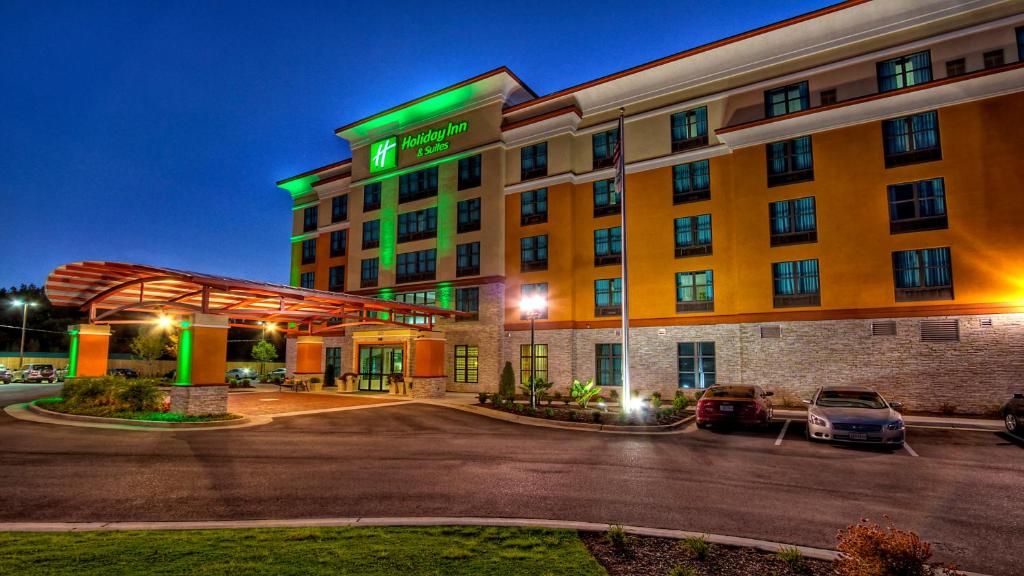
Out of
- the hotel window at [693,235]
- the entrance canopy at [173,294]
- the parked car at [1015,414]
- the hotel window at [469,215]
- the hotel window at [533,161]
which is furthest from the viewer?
the hotel window at [469,215]

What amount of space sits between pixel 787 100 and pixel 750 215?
5.98 meters

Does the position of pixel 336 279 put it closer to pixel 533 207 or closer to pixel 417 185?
pixel 417 185

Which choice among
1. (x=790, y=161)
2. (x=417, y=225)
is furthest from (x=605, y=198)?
(x=417, y=225)

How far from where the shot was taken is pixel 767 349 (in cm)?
2492

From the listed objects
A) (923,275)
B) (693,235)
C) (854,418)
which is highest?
(693,235)

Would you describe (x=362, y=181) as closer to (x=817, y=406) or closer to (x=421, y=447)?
(x=421, y=447)

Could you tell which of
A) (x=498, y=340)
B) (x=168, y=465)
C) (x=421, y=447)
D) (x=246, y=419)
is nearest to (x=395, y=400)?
(x=498, y=340)

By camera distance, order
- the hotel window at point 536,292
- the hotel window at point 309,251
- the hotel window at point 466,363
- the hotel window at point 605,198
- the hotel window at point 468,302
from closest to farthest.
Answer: the hotel window at point 605,198
the hotel window at point 536,292
the hotel window at point 466,363
the hotel window at point 468,302
the hotel window at point 309,251

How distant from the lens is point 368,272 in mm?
40281

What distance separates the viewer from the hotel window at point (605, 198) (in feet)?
100

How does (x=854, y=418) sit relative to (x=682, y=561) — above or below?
above

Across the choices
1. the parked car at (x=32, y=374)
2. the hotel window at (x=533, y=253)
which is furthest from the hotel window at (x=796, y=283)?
the parked car at (x=32, y=374)

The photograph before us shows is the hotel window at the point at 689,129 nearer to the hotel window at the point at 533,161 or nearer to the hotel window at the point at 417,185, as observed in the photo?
the hotel window at the point at 533,161

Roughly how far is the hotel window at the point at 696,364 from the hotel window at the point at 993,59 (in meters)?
16.1
